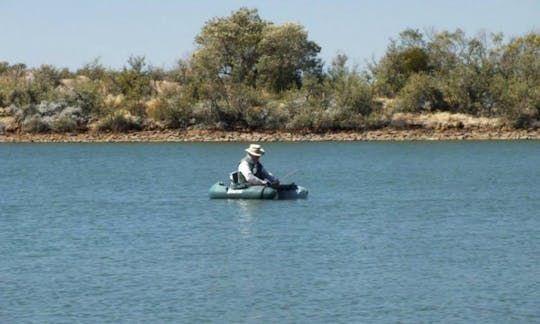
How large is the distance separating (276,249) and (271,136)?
1828 inches

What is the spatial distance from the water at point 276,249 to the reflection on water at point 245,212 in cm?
5

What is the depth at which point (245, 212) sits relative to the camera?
32344mm

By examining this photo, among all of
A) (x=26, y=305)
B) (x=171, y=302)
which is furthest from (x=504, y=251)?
(x=26, y=305)

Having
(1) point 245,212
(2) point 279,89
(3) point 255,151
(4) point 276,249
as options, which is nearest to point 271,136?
(2) point 279,89

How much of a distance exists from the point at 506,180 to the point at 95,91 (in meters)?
39.8

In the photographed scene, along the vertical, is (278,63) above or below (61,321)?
above

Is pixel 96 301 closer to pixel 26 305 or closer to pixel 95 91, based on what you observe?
pixel 26 305

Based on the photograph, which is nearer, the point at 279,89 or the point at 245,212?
the point at 245,212

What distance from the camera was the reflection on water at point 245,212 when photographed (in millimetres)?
29359

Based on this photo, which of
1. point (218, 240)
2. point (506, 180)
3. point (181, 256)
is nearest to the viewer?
point (181, 256)

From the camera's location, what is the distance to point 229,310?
19906 millimetres

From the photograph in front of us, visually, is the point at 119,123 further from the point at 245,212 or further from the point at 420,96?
the point at 245,212

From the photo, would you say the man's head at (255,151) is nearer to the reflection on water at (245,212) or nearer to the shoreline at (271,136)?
the reflection on water at (245,212)

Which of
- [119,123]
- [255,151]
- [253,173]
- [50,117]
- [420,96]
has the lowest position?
[253,173]
